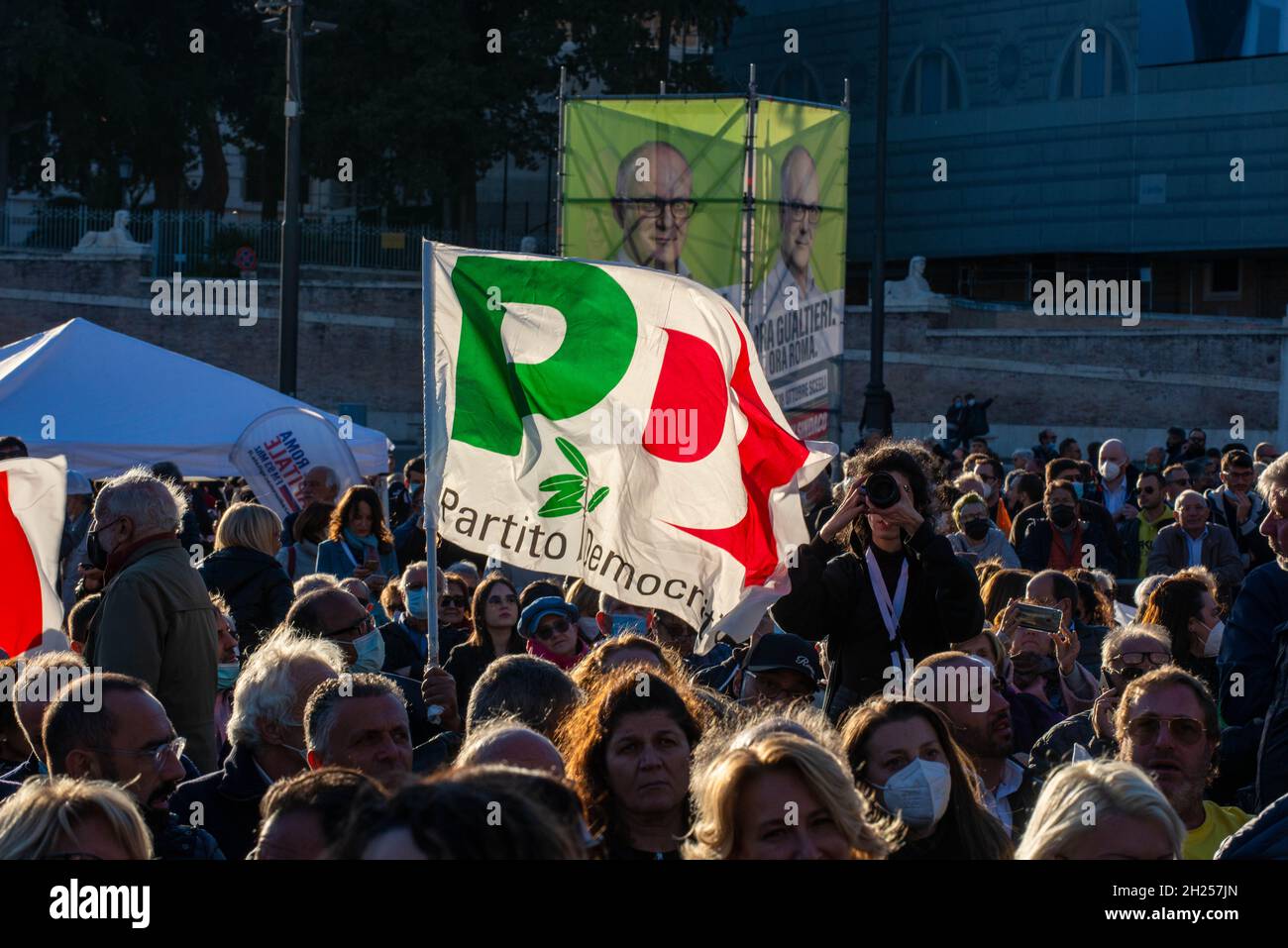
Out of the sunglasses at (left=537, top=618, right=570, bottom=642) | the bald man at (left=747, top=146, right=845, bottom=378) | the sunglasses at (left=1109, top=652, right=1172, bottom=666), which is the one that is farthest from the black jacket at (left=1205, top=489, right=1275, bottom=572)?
the sunglasses at (left=1109, top=652, right=1172, bottom=666)

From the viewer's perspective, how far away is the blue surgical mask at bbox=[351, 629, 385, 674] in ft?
20.8

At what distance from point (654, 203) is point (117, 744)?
46.9 ft

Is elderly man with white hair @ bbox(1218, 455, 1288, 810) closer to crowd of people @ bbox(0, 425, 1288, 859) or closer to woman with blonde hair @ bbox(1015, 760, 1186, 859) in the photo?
crowd of people @ bbox(0, 425, 1288, 859)

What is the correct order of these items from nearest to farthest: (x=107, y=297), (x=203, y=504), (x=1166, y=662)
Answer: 1. (x=1166, y=662)
2. (x=203, y=504)
3. (x=107, y=297)

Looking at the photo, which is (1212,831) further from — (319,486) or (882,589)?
(319,486)

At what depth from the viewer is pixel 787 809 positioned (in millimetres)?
3650

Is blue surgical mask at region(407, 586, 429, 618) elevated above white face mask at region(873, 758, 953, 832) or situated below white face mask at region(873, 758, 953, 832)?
below

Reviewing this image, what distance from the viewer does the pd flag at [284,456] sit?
12.7 metres

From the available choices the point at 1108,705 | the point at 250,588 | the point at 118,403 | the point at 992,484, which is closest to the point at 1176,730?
the point at 1108,705

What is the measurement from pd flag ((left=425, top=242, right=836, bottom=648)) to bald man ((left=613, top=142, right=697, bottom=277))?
11495mm
